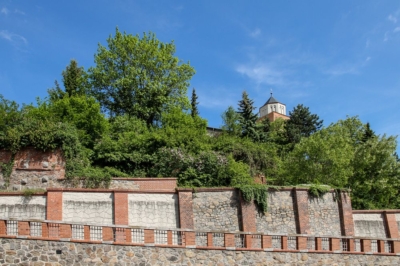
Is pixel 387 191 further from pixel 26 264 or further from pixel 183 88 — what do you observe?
pixel 26 264

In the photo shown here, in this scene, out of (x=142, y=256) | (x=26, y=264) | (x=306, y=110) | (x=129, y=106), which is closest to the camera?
(x=26, y=264)

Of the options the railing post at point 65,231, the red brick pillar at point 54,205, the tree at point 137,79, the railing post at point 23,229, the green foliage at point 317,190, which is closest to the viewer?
the railing post at point 23,229

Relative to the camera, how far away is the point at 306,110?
4984cm

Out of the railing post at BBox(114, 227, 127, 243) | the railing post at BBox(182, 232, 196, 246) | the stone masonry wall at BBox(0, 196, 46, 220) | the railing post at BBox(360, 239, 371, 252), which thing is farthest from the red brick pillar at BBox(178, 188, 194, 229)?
the railing post at BBox(360, 239, 371, 252)

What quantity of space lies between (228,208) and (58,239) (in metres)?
8.73

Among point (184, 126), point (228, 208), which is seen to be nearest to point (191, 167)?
point (228, 208)

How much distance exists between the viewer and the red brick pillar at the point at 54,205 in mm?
18234

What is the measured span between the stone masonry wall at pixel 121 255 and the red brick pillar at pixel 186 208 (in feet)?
10.3

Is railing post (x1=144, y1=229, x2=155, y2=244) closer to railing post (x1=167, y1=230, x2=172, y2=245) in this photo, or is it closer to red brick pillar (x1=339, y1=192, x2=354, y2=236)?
railing post (x1=167, y1=230, x2=172, y2=245)

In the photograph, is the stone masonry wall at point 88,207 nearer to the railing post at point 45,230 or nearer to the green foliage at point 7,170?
the railing post at point 45,230

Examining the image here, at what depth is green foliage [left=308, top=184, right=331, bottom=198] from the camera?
896 inches

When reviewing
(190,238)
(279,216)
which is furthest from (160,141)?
(190,238)

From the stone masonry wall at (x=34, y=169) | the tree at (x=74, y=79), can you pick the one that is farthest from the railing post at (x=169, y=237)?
the tree at (x=74, y=79)

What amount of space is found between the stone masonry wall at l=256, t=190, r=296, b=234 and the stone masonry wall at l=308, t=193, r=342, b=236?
3.96 feet
